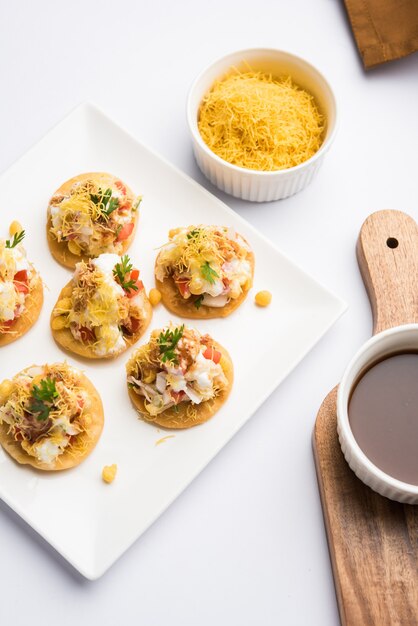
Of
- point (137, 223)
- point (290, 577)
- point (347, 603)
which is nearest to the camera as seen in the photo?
point (347, 603)

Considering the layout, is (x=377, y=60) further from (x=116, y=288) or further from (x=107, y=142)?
(x=116, y=288)

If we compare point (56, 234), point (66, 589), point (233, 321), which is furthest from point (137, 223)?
point (66, 589)

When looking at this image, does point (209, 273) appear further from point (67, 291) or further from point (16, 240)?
point (16, 240)

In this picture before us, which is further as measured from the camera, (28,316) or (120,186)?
(120,186)

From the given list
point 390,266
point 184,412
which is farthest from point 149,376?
point 390,266

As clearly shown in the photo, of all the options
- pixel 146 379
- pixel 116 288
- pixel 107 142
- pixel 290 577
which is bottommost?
pixel 290 577

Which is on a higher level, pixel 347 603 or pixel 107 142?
pixel 107 142

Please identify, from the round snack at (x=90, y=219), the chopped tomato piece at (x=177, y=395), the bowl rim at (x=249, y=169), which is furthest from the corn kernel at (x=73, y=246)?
the chopped tomato piece at (x=177, y=395)

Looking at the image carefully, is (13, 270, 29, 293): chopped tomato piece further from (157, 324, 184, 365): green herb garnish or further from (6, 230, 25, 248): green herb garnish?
(157, 324, 184, 365): green herb garnish
